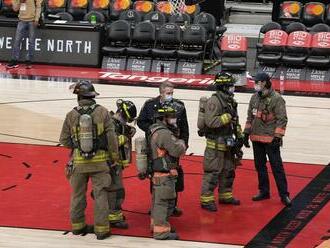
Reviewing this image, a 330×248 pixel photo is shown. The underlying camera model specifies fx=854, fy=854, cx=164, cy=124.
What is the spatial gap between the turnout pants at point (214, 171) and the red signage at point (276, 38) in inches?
440

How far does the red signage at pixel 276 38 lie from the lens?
71.1 ft

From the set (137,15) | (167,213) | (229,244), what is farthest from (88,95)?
(137,15)

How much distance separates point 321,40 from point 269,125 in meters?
10.8

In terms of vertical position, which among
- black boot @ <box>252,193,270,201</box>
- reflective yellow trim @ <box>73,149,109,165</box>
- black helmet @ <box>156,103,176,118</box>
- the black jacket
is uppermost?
black helmet @ <box>156,103,176,118</box>

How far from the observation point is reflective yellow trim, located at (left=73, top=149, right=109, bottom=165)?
946 centimetres

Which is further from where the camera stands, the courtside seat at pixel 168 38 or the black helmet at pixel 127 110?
the courtside seat at pixel 168 38

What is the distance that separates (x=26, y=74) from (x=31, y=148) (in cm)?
757

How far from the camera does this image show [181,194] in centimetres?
1156

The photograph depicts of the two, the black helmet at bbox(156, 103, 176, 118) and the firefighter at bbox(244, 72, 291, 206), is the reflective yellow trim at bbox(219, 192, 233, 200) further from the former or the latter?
the black helmet at bbox(156, 103, 176, 118)

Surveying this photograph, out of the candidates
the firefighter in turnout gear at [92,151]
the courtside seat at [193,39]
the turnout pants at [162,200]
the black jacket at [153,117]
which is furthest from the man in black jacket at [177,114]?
the courtside seat at [193,39]

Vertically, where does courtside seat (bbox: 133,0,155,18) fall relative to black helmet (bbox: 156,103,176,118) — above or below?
below

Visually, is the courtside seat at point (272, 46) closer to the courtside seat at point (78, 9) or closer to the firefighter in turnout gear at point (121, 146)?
the courtside seat at point (78, 9)

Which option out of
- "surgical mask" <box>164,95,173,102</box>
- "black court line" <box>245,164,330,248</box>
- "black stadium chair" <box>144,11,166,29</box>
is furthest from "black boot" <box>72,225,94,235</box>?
"black stadium chair" <box>144,11,166,29</box>

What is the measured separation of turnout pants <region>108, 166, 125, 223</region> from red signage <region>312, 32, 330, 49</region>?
12.4 meters
